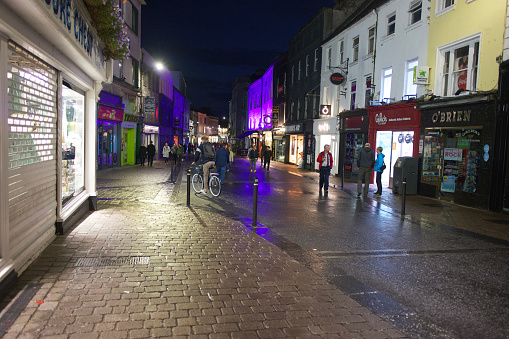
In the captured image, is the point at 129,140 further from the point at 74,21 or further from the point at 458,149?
the point at 74,21

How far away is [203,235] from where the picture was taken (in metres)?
7.32

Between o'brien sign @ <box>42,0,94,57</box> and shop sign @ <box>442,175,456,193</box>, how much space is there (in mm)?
11877

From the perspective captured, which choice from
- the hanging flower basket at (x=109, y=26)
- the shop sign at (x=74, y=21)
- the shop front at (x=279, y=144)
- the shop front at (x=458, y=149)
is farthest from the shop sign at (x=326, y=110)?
the shop sign at (x=74, y=21)

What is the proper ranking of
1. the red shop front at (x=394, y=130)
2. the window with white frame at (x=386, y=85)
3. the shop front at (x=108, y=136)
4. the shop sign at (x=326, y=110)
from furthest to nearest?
1. the shop sign at (x=326, y=110)
2. the shop front at (x=108, y=136)
3. the window with white frame at (x=386, y=85)
4. the red shop front at (x=394, y=130)

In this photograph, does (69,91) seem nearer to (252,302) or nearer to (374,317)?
(252,302)

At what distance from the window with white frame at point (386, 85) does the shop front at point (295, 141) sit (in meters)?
11.9

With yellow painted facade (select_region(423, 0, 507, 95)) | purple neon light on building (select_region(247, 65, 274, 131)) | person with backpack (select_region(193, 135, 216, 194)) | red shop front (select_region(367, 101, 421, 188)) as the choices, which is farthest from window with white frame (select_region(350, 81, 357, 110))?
purple neon light on building (select_region(247, 65, 274, 131))

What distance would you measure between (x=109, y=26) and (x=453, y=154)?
11389 millimetres

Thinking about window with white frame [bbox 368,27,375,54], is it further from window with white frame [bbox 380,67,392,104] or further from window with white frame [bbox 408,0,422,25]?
window with white frame [bbox 408,0,422,25]

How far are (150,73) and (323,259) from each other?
29.5 meters

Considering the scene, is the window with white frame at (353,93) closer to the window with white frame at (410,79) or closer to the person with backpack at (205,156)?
the window with white frame at (410,79)

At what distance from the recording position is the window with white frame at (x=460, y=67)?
12805 millimetres

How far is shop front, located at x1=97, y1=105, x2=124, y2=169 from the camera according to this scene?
69.6ft

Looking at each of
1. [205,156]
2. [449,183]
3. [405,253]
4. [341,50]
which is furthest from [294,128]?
[405,253]
